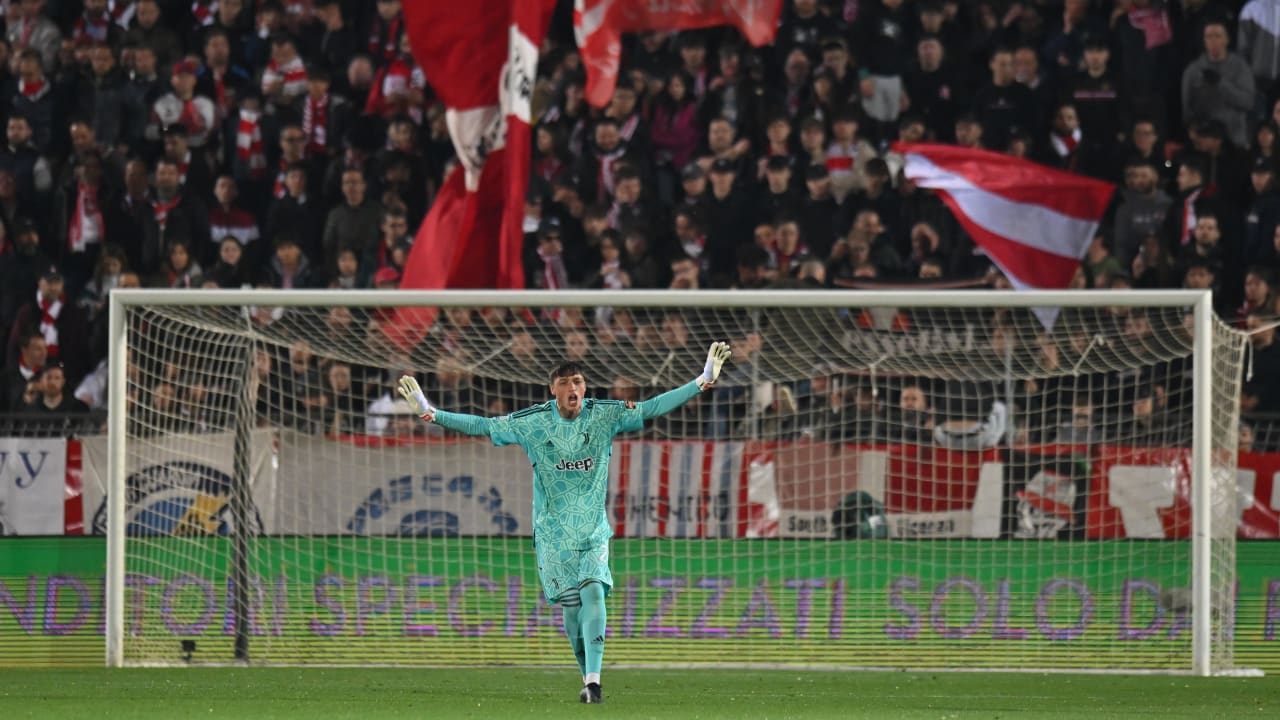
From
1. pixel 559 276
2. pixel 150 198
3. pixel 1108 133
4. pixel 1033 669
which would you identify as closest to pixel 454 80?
pixel 559 276

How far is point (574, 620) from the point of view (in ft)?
31.0

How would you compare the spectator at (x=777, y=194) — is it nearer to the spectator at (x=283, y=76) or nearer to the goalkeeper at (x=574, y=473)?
the spectator at (x=283, y=76)

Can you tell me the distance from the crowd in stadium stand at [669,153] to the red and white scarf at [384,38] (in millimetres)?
45

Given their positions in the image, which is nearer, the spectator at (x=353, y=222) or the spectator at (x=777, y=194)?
the spectator at (x=777, y=194)

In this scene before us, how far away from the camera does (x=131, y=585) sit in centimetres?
1226

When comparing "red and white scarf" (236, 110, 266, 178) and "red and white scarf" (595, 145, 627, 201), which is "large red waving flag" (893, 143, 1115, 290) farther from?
"red and white scarf" (236, 110, 266, 178)

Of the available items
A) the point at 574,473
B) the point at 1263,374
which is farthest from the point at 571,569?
the point at 1263,374

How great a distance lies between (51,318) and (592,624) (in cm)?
771

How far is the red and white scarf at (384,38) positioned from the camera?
1709 centimetres

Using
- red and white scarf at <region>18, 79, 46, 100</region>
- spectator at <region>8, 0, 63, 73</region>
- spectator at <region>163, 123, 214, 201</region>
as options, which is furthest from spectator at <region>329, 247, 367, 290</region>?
spectator at <region>8, 0, 63, 73</region>

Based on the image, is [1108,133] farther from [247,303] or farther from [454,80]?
[247,303]

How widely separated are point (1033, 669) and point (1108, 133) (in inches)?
198

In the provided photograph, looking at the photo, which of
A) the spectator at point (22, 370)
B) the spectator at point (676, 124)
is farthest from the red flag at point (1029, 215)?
the spectator at point (22, 370)

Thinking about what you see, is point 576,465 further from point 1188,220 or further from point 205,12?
point 205,12
